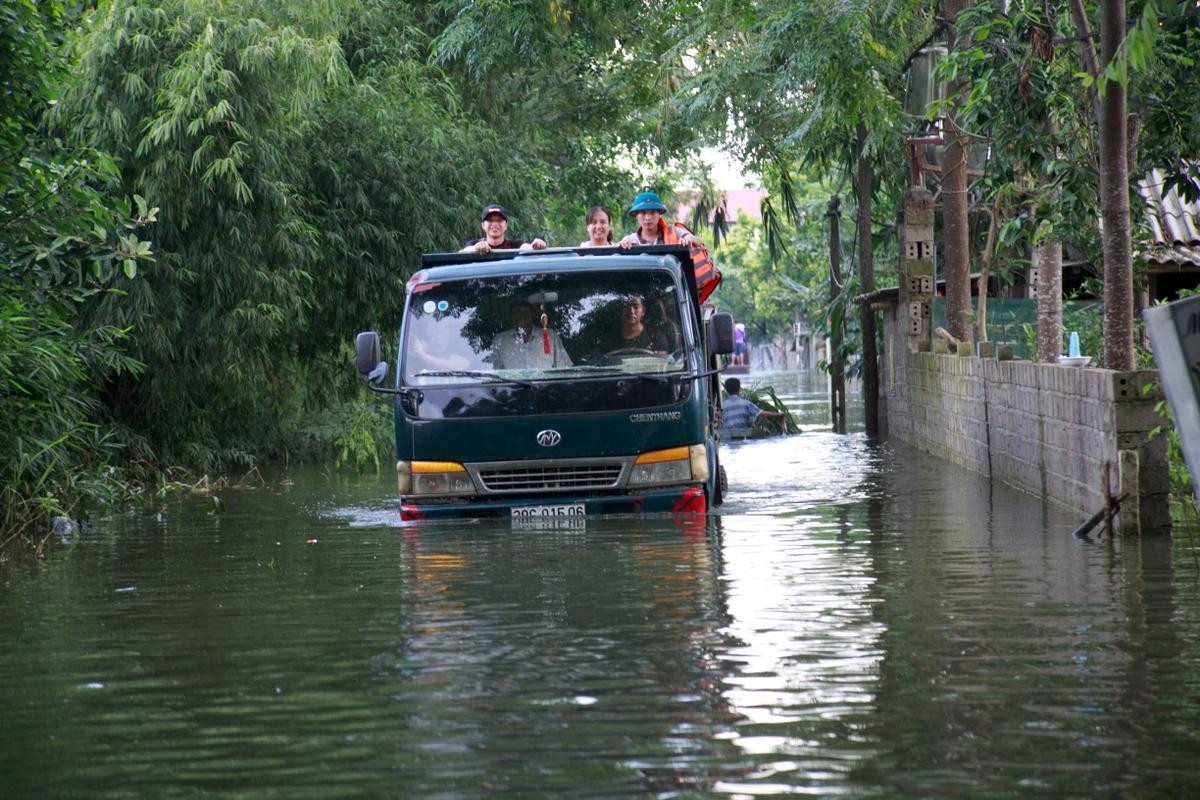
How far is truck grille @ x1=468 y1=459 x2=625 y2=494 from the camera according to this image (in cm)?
1392

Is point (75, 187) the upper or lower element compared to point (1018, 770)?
upper

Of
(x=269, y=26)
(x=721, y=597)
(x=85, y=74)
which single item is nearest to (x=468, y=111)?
(x=269, y=26)

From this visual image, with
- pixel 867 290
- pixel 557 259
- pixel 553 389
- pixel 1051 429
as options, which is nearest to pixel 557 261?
pixel 557 259

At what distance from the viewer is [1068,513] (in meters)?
14.5

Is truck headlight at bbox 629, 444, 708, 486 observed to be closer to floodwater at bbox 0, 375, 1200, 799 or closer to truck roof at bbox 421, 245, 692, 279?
floodwater at bbox 0, 375, 1200, 799

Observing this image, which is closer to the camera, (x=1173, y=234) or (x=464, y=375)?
(x=464, y=375)

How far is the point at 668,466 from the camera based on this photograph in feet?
45.7

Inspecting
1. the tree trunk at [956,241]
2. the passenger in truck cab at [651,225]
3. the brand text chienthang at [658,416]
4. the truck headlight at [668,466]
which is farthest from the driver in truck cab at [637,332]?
the tree trunk at [956,241]

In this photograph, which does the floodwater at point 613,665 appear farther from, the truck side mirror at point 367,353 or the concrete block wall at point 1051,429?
the truck side mirror at point 367,353

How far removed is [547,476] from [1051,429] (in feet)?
14.3

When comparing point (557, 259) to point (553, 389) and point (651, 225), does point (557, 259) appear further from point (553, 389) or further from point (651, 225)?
point (651, 225)

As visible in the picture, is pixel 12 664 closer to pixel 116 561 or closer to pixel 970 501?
pixel 116 561

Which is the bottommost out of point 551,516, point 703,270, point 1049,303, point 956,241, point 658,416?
point 551,516

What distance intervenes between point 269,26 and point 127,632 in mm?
14443
